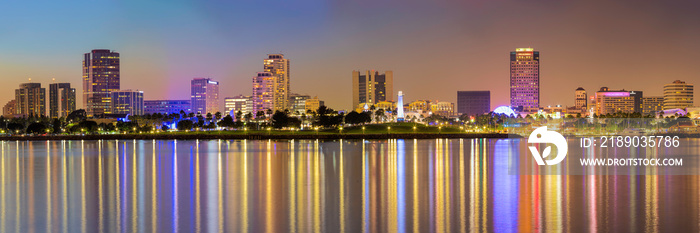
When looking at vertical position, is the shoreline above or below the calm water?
below

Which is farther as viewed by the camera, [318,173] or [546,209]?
[318,173]

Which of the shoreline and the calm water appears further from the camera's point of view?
the shoreline

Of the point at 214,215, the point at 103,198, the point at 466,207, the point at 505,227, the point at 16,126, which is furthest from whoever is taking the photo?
the point at 16,126

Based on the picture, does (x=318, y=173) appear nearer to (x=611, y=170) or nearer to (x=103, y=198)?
(x=103, y=198)

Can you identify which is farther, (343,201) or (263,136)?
(263,136)

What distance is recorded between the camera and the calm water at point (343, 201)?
23.2m

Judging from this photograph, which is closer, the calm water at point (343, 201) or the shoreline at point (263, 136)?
the calm water at point (343, 201)

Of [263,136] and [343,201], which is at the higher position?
[343,201]

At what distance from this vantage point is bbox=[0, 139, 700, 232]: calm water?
23156mm

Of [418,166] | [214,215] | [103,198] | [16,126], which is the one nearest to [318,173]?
[418,166]

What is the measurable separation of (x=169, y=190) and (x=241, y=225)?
12919 millimetres

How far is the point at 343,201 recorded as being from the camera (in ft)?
96.7

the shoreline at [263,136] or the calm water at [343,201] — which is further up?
the calm water at [343,201]

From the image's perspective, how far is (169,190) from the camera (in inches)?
1371
